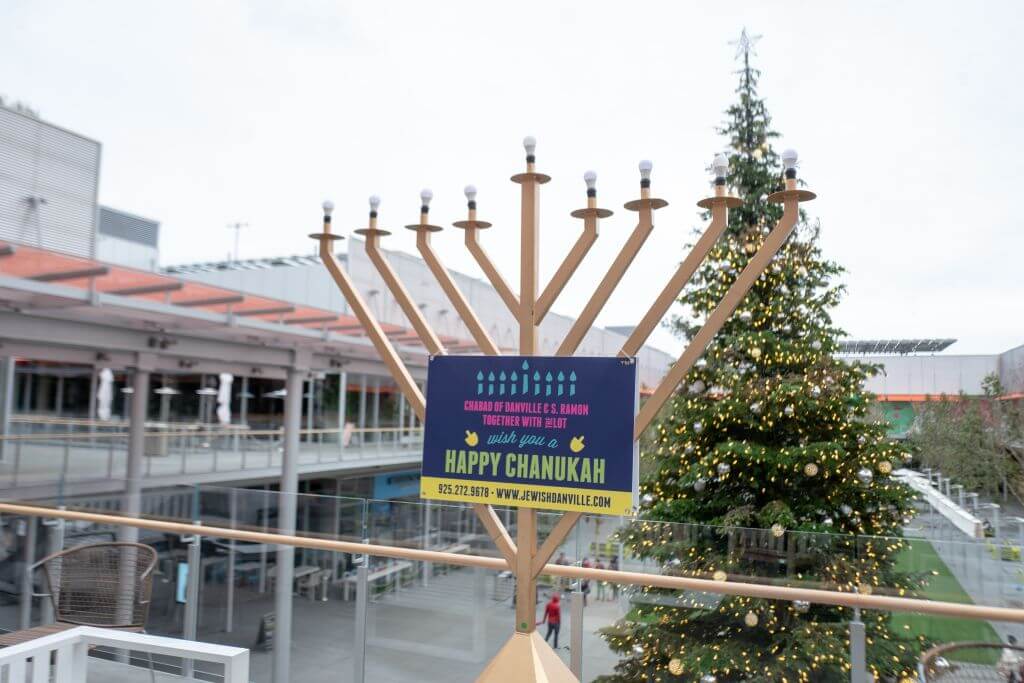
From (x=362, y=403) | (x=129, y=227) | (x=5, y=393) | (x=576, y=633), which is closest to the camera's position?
(x=576, y=633)

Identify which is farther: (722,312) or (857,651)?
(857,651)

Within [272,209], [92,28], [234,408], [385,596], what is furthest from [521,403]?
[272,209]

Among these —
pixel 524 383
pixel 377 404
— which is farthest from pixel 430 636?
pixel 377 404

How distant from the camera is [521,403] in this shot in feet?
8.19

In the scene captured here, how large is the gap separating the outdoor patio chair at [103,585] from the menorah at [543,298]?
1559 mm

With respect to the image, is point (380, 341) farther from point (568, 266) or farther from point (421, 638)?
point (421, 638)

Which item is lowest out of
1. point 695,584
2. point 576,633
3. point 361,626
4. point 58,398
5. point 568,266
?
point 361,626

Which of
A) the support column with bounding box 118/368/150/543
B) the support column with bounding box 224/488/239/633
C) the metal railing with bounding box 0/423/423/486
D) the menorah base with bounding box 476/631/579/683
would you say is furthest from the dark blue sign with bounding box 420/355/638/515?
the support column with bounding box 118/368/150/543

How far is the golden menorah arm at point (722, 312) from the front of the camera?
229 cm

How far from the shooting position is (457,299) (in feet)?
8.79

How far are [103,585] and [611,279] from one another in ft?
8.63

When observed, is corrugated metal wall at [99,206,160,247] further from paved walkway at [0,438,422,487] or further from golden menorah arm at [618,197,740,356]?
golden menorah arm at [618,197,740,356]

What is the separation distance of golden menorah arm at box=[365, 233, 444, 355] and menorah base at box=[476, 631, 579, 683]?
3.42 feet

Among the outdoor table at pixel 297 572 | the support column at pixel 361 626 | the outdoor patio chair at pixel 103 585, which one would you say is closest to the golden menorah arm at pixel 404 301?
the support column at pixel 361 626
